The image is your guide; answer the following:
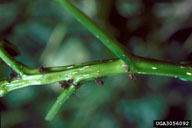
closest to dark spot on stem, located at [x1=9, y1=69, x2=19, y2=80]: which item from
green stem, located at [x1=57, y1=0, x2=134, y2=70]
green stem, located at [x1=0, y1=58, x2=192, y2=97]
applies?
green stem, located at [x1=0, y1=58, x2=192, y2=97]

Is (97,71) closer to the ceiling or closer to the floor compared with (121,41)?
closer to the floor

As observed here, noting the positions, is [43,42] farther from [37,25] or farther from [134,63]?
[134,63]

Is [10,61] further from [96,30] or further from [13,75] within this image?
[96,30]

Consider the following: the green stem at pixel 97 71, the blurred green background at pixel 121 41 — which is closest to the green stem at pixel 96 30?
the green stem at pixel 97 71

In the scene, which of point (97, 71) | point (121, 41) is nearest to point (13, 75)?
point (97, 71)

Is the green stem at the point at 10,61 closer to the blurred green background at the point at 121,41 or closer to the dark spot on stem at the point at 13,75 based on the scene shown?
the dark spot on stem at the point at 13,75

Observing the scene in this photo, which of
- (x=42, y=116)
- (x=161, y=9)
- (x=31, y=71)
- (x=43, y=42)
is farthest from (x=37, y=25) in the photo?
(x=31, y=71)

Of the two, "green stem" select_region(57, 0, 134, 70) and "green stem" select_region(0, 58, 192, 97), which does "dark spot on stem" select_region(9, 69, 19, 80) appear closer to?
"green stem" select_region(0, 58, 192, 97)
